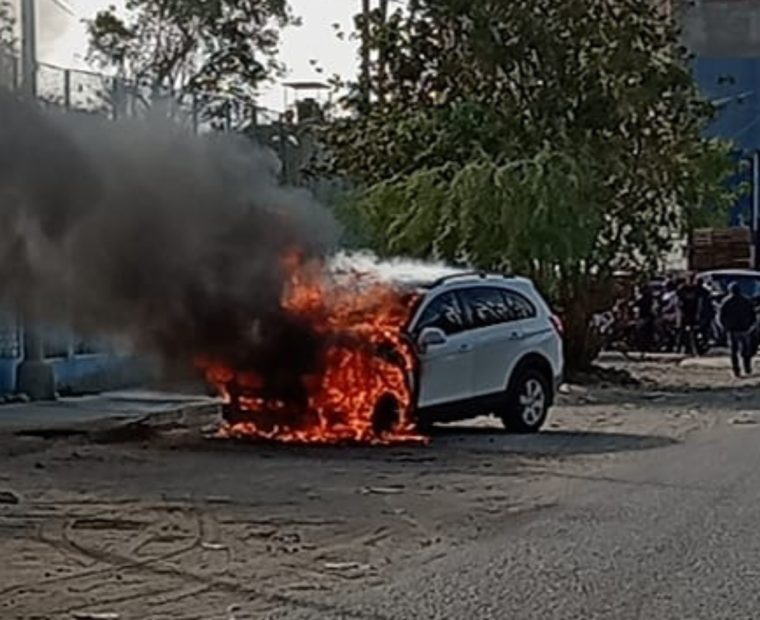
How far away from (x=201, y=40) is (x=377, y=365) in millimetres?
25715

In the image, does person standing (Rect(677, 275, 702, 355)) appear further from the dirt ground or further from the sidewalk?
the sidewalk

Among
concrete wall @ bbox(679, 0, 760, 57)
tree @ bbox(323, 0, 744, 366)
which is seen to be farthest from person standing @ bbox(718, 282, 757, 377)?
concrete wall @ bbox(679, 0, 760, 57)

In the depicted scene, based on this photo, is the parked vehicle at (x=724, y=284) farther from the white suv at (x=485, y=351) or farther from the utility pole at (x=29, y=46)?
the utility pole at (x=29, y=46)

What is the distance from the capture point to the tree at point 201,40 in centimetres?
4262

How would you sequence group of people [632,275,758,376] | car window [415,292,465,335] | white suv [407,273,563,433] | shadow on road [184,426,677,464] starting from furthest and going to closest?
1. group of people [632,275,758,376]
2. car window [415,292,465,335]
3. white suv [407,273,563,433]
4. shadow on road [184,426,677,464]

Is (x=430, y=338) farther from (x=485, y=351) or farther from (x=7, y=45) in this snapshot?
(x=7, y=45)

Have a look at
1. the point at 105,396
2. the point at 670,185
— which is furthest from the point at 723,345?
the point at 105,396

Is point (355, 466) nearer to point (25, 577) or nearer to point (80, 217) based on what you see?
point (80, 217)

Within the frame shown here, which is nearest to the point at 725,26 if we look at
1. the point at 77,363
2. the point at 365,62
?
the point at 365,62

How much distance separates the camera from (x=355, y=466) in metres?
17.3

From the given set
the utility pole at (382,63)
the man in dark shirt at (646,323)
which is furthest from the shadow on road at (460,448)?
the man in dark shirt at (646,323)

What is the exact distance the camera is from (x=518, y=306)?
2098 cm

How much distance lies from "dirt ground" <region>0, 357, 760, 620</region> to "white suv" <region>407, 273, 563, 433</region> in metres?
0.37

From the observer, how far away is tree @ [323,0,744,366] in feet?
97.6
